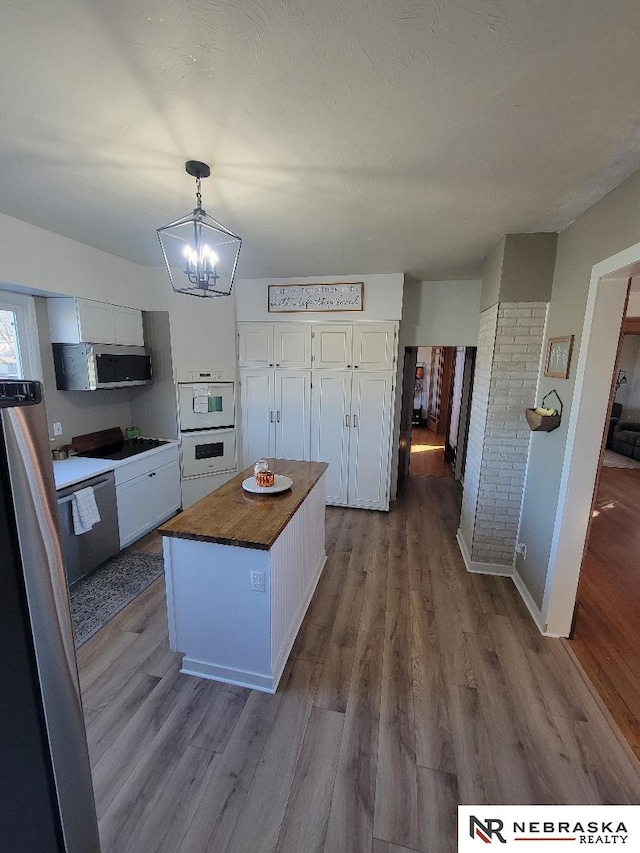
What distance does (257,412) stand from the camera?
425cm

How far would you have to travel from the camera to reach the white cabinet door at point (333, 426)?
4.00 metres

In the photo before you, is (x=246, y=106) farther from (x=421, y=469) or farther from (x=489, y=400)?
(x=421, y=469)

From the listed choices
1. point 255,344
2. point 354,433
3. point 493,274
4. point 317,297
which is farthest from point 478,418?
point 255,344

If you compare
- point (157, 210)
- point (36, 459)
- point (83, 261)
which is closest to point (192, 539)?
point (36, 459)

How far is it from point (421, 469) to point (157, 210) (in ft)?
16.6

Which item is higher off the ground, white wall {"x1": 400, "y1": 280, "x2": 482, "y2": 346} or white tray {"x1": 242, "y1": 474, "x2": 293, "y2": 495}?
white wall {"x1": 400, "y1": 280, "x2": 482, "y2": 346}

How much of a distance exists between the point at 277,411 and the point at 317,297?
4.56ft

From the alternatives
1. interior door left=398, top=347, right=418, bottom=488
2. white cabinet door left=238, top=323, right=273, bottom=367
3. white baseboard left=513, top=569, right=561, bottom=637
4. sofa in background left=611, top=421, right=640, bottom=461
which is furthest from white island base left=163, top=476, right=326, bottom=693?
sofa in background left=611, top=421, right=640, bottom=461

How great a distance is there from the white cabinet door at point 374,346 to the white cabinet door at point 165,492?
91.6 inches

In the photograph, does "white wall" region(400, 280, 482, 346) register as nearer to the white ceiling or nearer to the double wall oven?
the white ceiling

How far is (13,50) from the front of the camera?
3.57 ft

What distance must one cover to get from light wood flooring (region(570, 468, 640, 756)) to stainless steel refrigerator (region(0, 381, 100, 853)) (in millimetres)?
2316

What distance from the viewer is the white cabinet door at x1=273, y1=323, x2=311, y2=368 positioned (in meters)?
3.98

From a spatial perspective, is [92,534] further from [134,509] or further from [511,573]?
[511,573]
